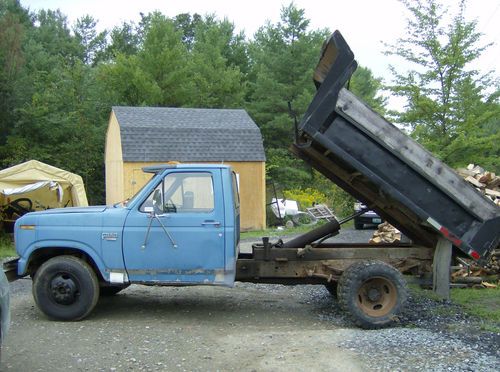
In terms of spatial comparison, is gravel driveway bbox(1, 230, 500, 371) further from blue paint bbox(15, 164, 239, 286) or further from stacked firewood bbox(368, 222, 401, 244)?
stacked firewood bbox(368, 222, 401, 244)

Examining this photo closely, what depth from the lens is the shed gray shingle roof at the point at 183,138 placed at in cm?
2084

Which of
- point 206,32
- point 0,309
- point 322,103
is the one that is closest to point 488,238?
point 322,103

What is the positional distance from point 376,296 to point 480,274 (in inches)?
168

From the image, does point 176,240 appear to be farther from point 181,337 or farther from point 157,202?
point 181,337

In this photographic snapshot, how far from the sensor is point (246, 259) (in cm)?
801

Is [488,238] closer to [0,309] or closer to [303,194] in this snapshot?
[0,309]

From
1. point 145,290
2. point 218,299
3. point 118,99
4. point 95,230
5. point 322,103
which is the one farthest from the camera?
point 118,99

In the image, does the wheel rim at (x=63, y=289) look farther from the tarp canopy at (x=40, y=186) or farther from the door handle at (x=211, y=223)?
the tarp canopy at (x=40, y=186)

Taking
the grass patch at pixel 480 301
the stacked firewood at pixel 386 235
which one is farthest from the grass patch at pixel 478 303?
the stacked firewood at pixel 386 235

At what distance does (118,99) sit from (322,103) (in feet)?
99.8

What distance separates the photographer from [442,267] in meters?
7.46

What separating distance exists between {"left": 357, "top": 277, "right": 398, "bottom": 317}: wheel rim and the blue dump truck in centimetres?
1

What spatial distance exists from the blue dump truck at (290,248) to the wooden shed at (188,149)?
41.4 ft

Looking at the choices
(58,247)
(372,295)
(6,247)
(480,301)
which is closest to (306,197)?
(6,247)
